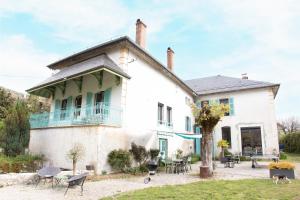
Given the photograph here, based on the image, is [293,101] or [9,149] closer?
[9,149]

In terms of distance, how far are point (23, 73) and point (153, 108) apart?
14.6 metres

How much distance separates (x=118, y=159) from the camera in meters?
10.9

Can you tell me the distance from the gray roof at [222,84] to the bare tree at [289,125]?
31.2 metres

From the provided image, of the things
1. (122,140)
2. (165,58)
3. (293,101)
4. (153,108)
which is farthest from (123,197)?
(293,101)

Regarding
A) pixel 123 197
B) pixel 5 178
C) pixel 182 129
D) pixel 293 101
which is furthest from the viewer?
pixel 293 101

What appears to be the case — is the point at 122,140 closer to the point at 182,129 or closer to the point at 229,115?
the point at 182,129

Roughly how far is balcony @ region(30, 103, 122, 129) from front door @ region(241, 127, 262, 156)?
1403cm

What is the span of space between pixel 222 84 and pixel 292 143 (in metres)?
12.9

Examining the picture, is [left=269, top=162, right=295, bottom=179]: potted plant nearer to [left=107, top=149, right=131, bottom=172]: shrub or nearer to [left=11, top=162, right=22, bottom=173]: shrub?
[left=107, top=149, right=131, bottom=172]: shrub

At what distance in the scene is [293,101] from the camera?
2090 inches

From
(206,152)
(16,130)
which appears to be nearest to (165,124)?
(206,152)

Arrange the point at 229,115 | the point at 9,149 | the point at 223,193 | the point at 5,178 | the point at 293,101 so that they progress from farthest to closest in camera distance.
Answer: the point at 293,101, the point at 229,115, the point at 9,149, the point at 5,178, the point at 223,193

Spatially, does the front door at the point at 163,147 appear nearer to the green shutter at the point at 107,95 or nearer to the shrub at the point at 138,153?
the shrub at the point at 138,153

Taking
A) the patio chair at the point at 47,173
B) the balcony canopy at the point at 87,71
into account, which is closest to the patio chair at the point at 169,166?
the balcony canopy at the point at 87,71
